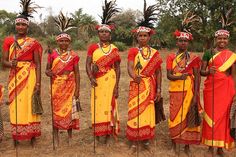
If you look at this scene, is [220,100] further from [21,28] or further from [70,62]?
[21,28]

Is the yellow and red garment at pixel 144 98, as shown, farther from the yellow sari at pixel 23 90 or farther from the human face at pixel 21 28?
the human face at pixel 21 28

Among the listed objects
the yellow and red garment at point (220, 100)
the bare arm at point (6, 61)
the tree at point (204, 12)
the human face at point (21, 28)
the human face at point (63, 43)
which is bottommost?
the yellow and red garment at point (220, 100)

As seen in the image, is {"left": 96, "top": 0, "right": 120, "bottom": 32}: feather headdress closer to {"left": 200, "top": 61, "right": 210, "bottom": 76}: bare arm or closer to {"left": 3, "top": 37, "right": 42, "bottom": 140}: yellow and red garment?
{"left": 3, "top": 37, "right": 42, "bottom": 140}: yellow and red garment

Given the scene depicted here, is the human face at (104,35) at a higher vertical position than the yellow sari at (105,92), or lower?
higher

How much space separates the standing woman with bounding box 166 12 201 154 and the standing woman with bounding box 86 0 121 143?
3.22 ft

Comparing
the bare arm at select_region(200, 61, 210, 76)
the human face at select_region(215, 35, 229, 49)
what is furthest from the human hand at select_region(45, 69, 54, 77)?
the human face at select_region(215, 35, 229, 49)

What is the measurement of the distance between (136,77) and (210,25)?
44.8 ft

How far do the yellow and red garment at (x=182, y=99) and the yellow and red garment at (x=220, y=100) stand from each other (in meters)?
0.25

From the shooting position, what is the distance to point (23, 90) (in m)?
6.30

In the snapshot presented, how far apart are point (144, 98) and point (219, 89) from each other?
124 cm

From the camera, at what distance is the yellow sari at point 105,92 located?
6.39m

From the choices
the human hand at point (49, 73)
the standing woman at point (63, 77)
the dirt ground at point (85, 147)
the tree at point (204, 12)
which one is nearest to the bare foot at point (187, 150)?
the dirt ground at point (85, 147)

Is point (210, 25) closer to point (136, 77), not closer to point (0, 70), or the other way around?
point (0, 70)

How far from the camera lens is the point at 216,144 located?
20.3 feet
